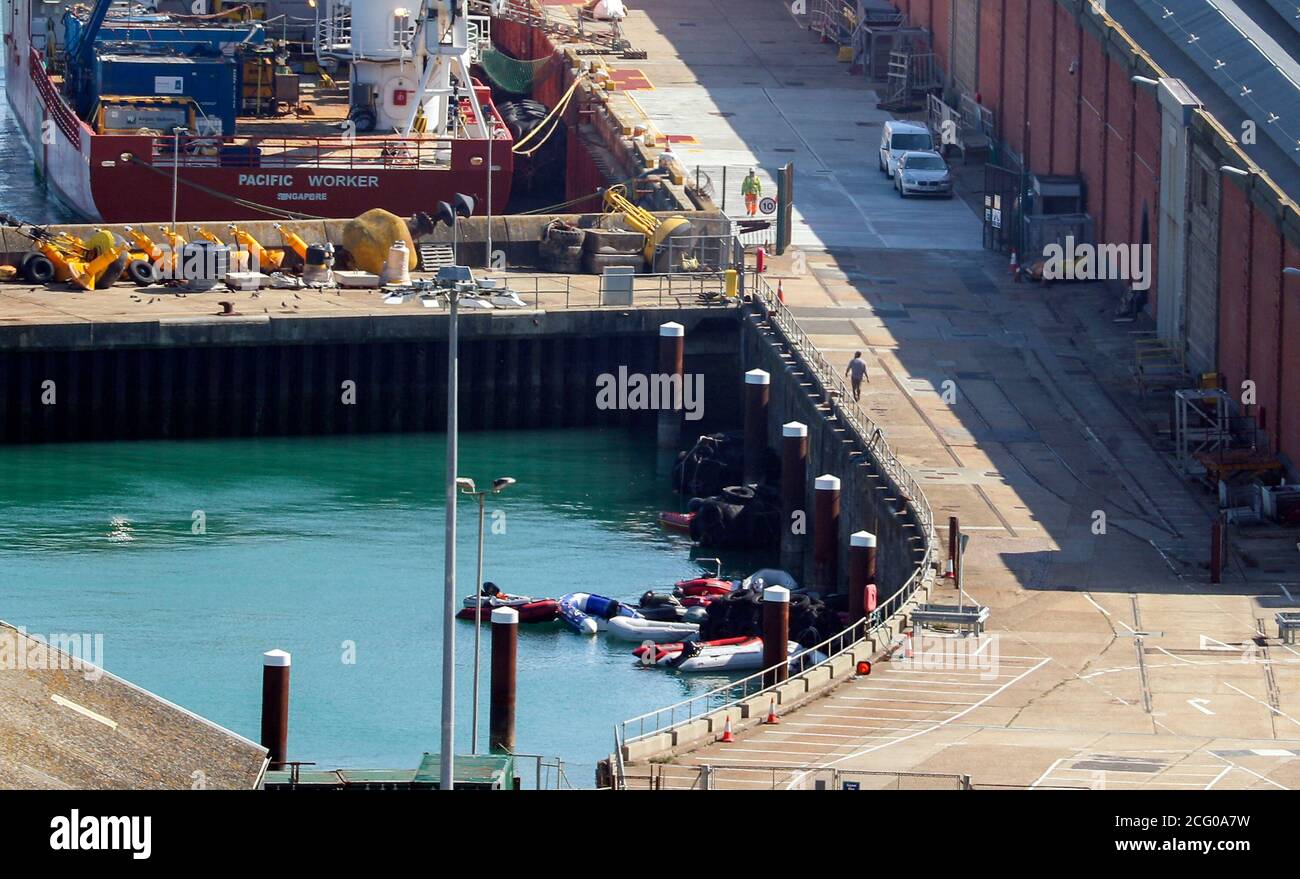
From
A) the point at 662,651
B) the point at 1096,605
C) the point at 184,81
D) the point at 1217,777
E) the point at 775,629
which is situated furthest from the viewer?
the point at 184,81

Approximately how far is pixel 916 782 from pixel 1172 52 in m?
37.2

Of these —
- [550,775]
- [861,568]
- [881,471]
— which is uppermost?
[881,471]

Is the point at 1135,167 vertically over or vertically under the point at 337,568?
over

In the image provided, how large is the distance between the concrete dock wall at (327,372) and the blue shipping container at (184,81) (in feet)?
60.0

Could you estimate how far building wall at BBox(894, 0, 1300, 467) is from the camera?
61.1 metres

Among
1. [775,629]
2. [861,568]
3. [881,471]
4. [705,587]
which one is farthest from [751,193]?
[775,629]

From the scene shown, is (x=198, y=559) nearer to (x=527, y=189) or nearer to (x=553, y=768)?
(x=553, y=768)

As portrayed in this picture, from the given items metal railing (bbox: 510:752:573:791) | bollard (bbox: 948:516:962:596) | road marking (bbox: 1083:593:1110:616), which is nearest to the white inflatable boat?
bollard (bbox: 948:516:962:596)

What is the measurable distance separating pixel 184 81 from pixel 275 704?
4622 cm

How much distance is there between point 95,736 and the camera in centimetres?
3712

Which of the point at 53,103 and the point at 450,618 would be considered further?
the point at 53,103

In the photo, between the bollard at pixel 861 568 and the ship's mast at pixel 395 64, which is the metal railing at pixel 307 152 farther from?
the bollard at pixel 861 568

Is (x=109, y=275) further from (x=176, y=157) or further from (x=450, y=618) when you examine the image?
(x=450, y=618)

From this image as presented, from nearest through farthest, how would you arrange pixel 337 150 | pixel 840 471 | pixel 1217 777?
pixel 1217 777, pixel 840 471, pixel 337 150
